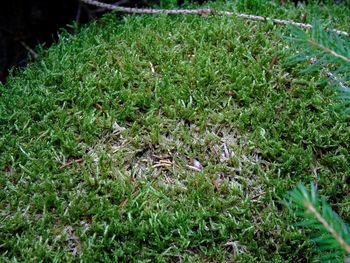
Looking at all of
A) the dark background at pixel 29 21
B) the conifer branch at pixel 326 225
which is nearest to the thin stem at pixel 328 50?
the conifer branch at pixel 326 225

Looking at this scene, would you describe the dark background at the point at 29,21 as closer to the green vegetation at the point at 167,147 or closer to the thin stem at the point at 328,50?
the green vegetation at the point at 167,147

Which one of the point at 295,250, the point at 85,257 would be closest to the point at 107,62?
the point at 85,257

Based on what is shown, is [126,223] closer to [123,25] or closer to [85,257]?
[85,257]

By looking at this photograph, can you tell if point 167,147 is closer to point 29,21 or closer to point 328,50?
point 328,50

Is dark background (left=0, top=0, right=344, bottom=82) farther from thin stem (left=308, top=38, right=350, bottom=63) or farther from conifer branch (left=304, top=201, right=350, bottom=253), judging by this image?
conifer branch (left=304, top=201, right=350, bottom=253)

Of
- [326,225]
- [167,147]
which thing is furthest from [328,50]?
[167,147]

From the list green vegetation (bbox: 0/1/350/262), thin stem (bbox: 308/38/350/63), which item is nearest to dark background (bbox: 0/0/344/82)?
green vegetation (bbox: 0/1/350/262)
